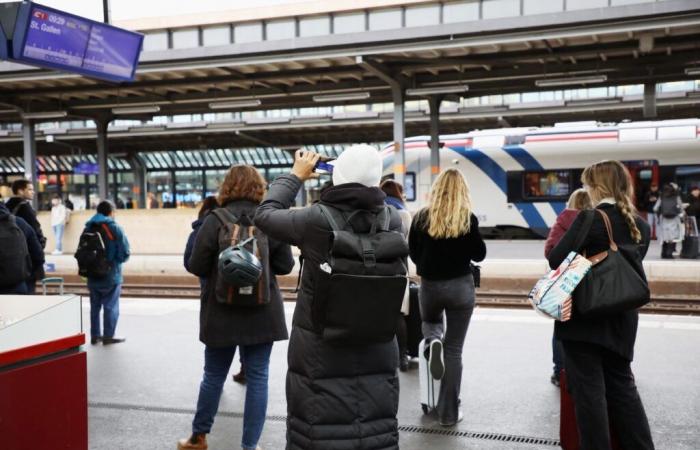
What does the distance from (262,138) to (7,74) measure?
17.6 m

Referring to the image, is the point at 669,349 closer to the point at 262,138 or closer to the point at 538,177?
the point at 538,177

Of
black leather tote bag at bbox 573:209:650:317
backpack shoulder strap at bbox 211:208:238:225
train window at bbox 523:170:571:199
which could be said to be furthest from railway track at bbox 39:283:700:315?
train window at bbox 523:170:571:199

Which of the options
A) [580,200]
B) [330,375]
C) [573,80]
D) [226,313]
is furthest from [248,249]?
[573,80]

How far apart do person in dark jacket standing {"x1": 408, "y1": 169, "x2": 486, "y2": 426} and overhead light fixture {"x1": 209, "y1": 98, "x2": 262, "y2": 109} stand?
53.8 feet

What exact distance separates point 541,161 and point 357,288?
1877cm

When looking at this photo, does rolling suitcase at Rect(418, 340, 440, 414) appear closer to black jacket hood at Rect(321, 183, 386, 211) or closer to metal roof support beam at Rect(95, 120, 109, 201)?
black jacket hood at Rect(321, 183, 386, 211)

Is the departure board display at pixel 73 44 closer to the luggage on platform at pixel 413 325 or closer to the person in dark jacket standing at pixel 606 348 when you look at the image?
the luggage on platform at pixel 413 325

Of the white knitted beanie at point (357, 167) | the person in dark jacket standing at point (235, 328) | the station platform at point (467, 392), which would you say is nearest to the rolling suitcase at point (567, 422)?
the station platform at point (467, 392)

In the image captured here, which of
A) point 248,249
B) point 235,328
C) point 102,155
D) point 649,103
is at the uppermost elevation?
point 649,103

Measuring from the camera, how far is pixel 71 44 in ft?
23.3

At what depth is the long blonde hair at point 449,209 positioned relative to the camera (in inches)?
188

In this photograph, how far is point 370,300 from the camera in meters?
2.79

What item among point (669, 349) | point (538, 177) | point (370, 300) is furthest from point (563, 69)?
point (370, 300)

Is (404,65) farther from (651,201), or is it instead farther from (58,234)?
(58,234)
